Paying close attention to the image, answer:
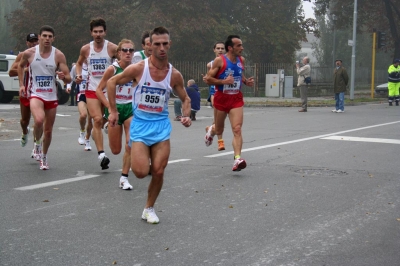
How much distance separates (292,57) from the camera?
52656mm

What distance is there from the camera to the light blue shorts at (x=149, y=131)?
654 cm

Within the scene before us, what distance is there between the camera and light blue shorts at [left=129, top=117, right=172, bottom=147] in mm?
6539

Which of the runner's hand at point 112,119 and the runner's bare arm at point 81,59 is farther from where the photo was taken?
the runner's bare arm at point 81,59

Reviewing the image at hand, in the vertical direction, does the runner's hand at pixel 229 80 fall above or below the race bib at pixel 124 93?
above

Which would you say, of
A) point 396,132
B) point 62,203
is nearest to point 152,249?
point 62,203

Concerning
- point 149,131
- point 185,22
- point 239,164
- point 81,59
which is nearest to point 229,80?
point 239,164

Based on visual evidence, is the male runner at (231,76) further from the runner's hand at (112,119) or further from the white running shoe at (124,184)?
the runner's hand at (112,119)

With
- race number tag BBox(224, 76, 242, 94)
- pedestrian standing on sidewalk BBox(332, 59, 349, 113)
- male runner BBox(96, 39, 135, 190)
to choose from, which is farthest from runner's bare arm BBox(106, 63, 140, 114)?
pedestrian standing on sidewalk BBox(332, 59, 349, 113)

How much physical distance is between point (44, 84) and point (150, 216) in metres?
4.15

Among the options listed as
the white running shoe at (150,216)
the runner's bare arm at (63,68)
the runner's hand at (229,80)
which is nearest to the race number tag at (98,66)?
the runner's bare arm at (63,68)

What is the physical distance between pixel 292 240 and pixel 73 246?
1.84 m

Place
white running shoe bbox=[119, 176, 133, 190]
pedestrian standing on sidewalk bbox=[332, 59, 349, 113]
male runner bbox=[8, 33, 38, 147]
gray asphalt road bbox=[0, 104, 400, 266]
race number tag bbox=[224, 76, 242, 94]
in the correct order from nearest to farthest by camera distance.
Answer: gray asphalt road bbox=[0, 104, 400, 266] → white running shoe bbox=[119, 176, 133, 190] → male runner bbox=[8, 33, 38, 147] → race number tag bbox=[224, 76, 242, 94] → pedestrian standing on sidewalk bbox=[332, 59, 349, 113]

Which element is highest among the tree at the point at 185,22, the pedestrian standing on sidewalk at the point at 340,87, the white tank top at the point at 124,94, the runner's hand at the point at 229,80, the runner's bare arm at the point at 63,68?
the tree at the point at 185,22

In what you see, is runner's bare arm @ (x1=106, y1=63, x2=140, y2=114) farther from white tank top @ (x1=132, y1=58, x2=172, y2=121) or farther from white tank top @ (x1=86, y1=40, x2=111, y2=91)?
white tank top @ (x1=86, y1=40, x2=111, y2=91)
